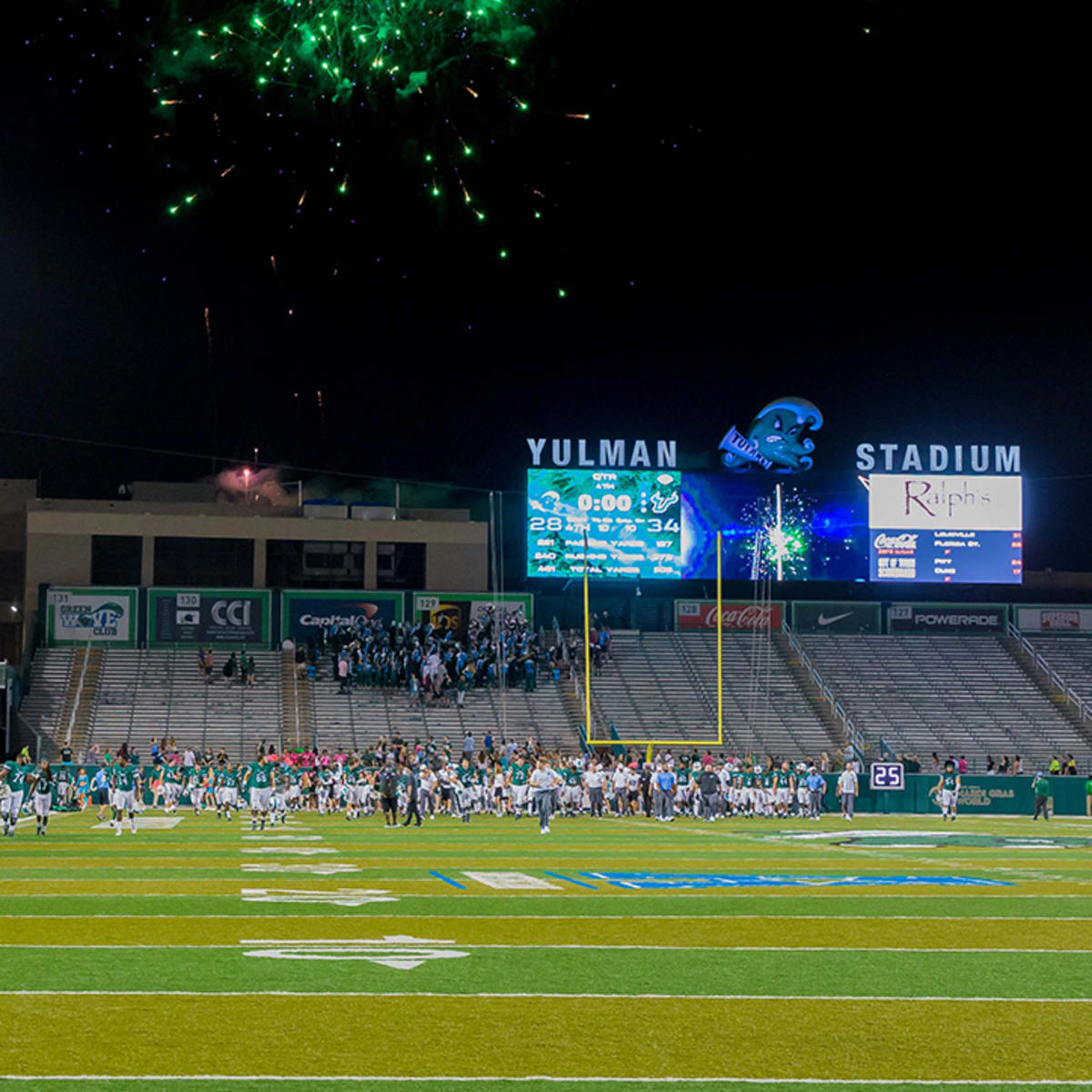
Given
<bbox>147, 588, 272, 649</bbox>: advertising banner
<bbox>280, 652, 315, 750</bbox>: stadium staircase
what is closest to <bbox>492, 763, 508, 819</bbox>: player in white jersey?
<bbox>280, 652, 315, 750</bbox>: stadium staircase

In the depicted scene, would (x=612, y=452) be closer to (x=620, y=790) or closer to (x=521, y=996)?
(x=620, y=790)

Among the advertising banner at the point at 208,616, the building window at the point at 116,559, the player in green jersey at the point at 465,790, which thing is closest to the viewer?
the player in green jersey at the point at 465,790

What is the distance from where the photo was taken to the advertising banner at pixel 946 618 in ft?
159

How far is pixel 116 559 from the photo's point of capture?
44.7 m

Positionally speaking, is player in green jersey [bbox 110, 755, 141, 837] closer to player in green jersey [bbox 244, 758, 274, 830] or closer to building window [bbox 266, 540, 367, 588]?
player in green jersey [bbox 244, 758, 274, 830]

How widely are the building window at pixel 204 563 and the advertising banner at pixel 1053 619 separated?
24484 mm

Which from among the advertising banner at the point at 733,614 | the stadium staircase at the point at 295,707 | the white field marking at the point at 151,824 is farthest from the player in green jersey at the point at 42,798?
the advertising banner at the point at 733,614

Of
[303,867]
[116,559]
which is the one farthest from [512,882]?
[116,559]

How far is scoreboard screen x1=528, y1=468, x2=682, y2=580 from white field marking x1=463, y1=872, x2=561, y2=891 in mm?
28401

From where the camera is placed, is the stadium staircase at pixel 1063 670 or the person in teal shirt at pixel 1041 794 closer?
the person in teal shirt at pixel 1041 794

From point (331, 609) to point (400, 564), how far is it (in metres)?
2.89

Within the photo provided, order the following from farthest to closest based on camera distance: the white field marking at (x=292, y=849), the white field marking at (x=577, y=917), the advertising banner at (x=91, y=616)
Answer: the advertising banner at (x=91, y=616) < the white field marking at (x=292, y=849) < the white field marking at (x=577, y=917)

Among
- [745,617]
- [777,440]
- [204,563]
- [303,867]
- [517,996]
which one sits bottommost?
[303,867]

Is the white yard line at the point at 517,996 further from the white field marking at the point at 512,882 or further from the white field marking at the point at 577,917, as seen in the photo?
the white field marking at the point at 512,882
